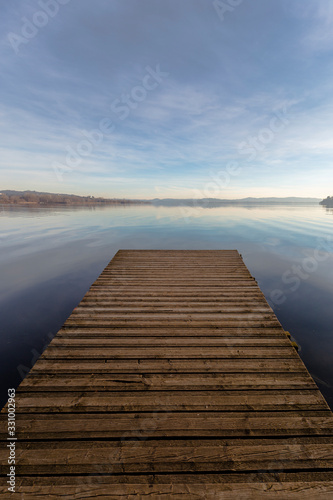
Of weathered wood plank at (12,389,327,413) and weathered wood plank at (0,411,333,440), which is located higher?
weathered wood plank at (12,389,327,413)

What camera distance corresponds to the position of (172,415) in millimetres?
2850

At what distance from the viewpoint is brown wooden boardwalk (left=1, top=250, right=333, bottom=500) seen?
225cm

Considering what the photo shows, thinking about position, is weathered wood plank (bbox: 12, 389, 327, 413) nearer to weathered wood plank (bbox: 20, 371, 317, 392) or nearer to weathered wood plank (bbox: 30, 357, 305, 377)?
weathered wood plank (bbox: 20, 371, 317, 392)

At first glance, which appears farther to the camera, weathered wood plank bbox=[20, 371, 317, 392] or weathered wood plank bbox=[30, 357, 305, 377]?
weathered wood plank bbox=[30, 357, 305, 377]

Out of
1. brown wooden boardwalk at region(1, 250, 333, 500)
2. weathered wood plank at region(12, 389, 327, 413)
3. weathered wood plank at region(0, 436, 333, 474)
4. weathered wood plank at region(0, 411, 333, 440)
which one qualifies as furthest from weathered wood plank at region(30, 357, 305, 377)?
weathered wood plank at region(0, 436, 333, 474)

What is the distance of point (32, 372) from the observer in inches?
138

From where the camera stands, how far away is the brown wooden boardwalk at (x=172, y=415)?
2.25 m

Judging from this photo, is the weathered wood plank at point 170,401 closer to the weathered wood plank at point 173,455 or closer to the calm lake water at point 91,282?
the weathered wood plank at point 173,455

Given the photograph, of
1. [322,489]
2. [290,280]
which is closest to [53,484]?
[322,489]

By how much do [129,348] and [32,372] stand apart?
166 cm

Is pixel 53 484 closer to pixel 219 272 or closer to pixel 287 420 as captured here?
pixel 287 420

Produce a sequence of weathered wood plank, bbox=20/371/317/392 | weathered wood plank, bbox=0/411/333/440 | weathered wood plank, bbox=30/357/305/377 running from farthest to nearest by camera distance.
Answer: weathered wood plank, bbox=30/357/305/377
weathered wood plank, bbox=20/371/317/392
weathered wood plank, bbox=0/411/333/440

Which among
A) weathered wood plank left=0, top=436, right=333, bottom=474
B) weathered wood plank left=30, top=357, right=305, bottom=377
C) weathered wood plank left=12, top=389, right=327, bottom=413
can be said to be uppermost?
weathered wood plank left=30, top=357, right=305, bottom=377

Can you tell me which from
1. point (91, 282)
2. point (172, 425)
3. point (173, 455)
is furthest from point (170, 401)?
point (91, 282)
